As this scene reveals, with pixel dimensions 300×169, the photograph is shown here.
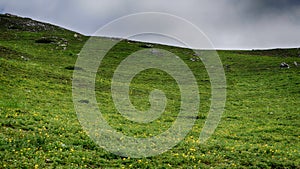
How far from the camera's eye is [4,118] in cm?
2005

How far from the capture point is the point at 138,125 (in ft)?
83.7

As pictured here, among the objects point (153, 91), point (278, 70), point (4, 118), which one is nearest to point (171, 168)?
point (4, 118)

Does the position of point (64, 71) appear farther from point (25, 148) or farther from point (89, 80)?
point (25, 148)

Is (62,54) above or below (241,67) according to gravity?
below

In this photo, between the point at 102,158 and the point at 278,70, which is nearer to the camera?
the point at 102,158

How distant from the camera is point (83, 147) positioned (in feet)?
59.3

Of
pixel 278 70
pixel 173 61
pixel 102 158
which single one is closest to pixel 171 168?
pixel 102 158

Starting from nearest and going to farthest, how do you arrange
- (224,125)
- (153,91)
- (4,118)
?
(4,118) < (224,125) < (153,91)

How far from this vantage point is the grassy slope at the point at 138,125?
1655 centimetres

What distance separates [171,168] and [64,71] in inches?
1331

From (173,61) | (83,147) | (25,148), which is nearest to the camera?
(25,148)

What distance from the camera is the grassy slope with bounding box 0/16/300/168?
1655 centimetres

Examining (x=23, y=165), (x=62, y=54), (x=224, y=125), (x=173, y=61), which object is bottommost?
(x=23, y=165)

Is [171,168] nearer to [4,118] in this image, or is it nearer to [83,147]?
[83,147]
